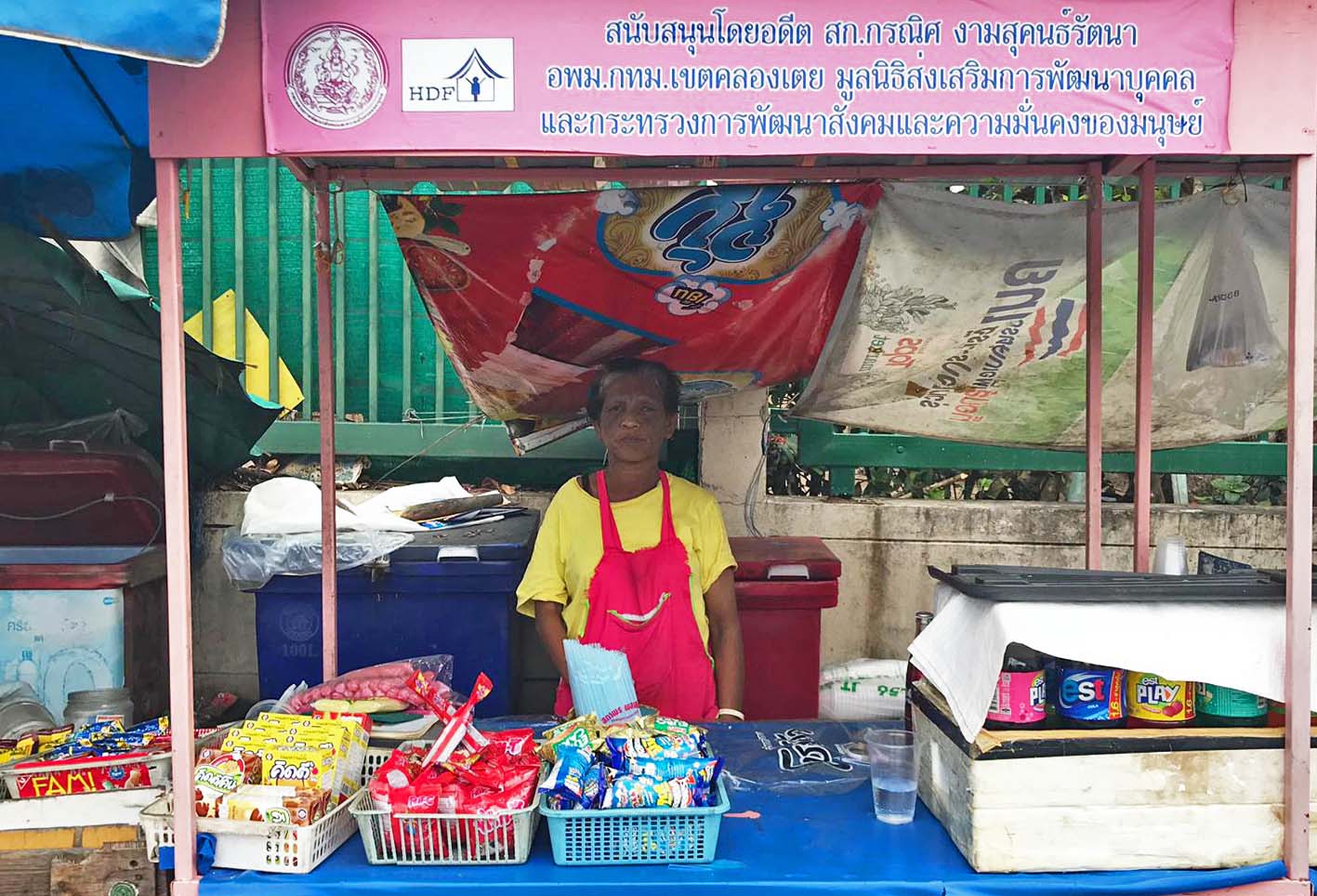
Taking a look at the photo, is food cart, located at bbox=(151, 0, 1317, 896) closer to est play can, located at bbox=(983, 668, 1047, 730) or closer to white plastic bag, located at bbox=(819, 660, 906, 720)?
est play can, located at bbox=(983, 668, 1047, 730)

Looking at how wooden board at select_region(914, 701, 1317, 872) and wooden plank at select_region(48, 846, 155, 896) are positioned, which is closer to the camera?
wooden board at select_region(914, 701, 1317, 872)

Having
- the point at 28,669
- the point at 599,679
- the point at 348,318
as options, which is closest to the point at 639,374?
the point at 599,679

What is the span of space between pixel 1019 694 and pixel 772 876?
0.64 meters

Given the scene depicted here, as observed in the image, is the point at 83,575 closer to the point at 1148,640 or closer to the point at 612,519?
the point at 612,519

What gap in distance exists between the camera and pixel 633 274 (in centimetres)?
339

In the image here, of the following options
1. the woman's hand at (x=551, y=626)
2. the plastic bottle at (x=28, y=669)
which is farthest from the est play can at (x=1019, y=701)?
the plastic bottle at (x=28, y=669)

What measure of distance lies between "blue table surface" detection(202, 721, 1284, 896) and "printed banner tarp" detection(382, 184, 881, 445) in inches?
72.3

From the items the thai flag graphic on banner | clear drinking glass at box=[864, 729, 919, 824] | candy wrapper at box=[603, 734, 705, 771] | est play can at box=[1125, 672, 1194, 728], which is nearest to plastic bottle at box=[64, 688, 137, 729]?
candy wrapper at box=[603, 734, 705, 771]

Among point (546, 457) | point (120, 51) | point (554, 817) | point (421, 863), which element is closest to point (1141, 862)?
point (554, 817)

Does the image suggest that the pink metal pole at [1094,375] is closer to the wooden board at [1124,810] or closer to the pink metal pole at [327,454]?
the wooden board at [1124,810]

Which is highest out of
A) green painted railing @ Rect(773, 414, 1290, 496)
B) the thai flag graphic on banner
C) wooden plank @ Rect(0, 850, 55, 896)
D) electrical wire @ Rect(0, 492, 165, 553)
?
the thai flag graphic on banner

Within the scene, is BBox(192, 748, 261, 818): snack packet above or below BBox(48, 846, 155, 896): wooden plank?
above

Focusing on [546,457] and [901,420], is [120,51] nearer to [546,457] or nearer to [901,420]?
[901,420]

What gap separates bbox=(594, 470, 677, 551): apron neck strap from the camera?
3402 mm
